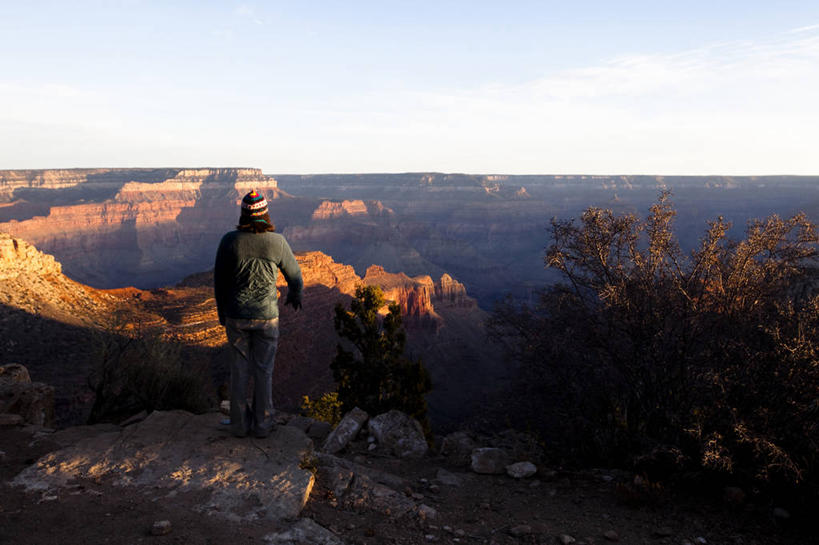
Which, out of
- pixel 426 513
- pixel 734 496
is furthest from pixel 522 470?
pixel 734 496

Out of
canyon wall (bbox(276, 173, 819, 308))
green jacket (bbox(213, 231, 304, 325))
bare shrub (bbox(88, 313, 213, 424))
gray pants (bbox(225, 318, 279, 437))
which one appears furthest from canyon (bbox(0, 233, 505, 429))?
canyon wall (bbox(276, 173, 819, 308))

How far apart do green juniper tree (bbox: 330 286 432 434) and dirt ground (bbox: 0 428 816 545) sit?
13.4 feet

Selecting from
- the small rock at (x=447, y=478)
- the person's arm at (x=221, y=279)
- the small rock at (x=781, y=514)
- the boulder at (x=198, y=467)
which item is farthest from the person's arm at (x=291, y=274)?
the small rock at (x=781, y=514)

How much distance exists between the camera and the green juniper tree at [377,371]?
11102 millimetres

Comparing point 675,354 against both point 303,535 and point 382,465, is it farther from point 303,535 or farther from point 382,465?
point 303,535

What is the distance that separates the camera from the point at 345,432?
8.16 m

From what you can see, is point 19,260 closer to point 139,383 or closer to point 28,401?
point 28,401

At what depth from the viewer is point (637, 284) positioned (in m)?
7.46

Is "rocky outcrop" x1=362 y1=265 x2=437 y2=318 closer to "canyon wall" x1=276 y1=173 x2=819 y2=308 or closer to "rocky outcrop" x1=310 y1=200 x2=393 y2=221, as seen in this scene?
"canyon wall" x1=276 y1=173 x2=819 y2=308

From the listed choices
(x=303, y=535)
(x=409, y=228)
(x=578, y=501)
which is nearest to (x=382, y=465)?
(x=578, y=501)

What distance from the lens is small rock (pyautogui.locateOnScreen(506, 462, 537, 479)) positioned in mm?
6621

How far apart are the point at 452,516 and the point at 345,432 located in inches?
132

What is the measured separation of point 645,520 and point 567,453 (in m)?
2.40

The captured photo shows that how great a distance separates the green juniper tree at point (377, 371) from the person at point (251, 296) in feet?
19.0
